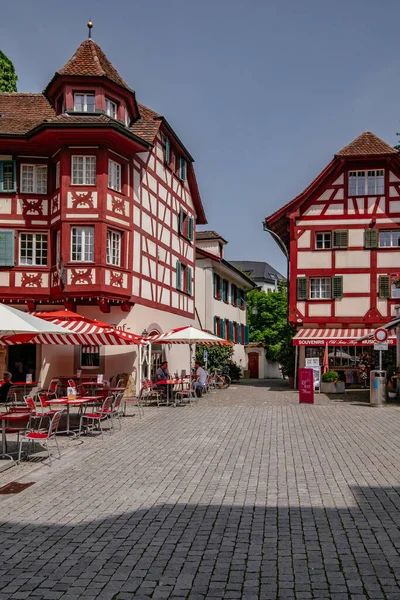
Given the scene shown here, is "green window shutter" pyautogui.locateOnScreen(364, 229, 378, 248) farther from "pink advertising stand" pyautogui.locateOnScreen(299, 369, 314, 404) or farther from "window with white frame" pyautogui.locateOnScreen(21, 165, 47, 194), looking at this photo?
"window with white frame" pyautogui.locateOnScreen(21, 165, 47, 194)

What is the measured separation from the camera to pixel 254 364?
181ft

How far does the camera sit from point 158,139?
1174 inches

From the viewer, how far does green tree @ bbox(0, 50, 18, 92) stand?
123 feet

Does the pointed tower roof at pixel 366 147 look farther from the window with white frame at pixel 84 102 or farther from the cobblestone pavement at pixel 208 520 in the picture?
the cobblestone pavement at pixel 208 520

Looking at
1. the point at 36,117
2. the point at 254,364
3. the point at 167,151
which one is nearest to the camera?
the point at 36,117

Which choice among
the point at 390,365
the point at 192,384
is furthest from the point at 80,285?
the point at 390,365

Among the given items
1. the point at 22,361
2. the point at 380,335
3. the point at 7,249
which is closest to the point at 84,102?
the point at 7,249

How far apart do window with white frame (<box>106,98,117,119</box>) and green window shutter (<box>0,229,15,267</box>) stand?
5941 millimetres

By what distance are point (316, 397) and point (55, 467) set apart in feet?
55.9

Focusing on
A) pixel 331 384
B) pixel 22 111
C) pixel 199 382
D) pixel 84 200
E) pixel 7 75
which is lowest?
pixel 331 384

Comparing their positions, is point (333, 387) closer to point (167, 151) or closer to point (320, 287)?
point (320, 287)

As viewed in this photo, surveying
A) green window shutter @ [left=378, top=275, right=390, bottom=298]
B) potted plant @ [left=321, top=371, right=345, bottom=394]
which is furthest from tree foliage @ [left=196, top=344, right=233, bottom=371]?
green window shutter @ [left=378, top=275, right=390, bottom=298]

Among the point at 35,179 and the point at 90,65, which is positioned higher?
the point at 90,65

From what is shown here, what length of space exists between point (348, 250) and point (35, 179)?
1507cm
